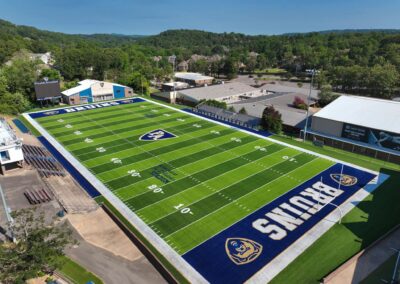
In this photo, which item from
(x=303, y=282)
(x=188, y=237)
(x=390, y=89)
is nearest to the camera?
(x=303, y=282)

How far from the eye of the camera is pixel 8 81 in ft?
203

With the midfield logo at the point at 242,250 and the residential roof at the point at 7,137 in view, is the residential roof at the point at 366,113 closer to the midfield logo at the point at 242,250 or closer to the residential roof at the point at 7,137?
the midfield logo at the point at 242,250

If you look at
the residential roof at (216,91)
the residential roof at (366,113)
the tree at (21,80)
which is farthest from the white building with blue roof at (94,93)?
the residential roof at (366,113)

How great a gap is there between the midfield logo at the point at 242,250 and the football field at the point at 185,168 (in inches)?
14.8

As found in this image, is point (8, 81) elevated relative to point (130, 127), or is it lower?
elevated

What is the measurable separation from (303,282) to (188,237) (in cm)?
898

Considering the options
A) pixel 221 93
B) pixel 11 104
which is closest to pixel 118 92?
pixel 11 104

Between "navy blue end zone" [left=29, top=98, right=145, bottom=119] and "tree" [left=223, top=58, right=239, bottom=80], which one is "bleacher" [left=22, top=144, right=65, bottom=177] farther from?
"tree" [left=223, top=58, right=239, bottom=80]

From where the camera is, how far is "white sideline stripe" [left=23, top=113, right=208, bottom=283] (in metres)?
20.0

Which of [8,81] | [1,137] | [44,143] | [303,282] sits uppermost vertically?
[8,81]

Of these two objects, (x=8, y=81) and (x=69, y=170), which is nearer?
(x=69, y=170)

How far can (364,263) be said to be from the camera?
811 inches

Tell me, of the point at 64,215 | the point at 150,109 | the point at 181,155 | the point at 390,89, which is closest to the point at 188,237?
the point at 64,215

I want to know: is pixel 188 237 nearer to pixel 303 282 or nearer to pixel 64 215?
pixel 303 282
